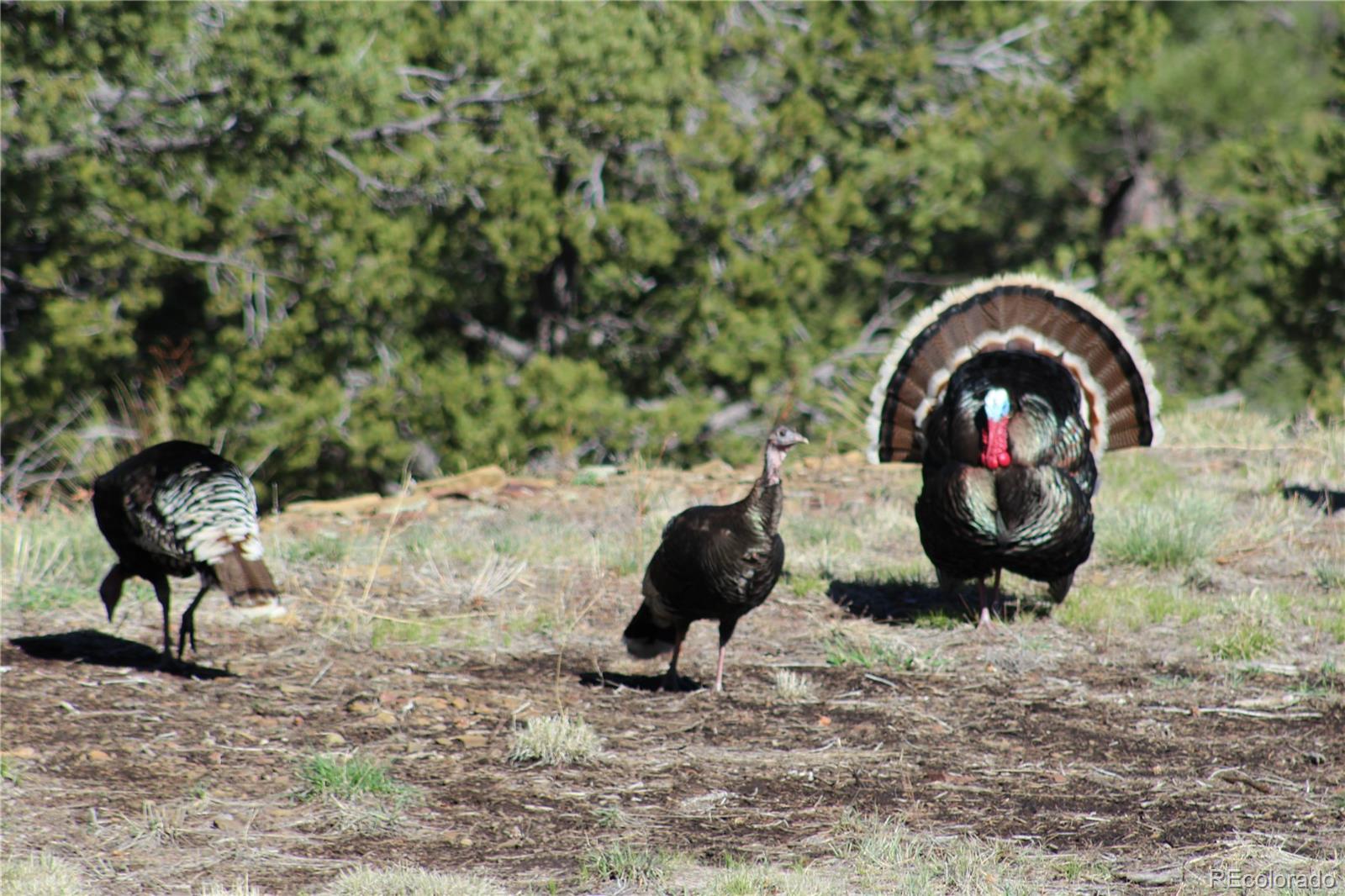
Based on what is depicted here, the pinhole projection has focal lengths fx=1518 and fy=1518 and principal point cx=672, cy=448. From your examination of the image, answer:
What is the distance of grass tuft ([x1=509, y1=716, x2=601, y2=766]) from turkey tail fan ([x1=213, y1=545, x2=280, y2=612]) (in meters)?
1.25

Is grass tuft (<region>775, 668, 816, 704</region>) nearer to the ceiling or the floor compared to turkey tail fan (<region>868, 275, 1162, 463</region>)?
nearer to the floor

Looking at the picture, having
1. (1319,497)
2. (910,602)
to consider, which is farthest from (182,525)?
(1319,497)

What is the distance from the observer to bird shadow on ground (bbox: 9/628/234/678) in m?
6.63

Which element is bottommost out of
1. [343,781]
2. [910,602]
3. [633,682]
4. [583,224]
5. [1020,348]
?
[343,781]

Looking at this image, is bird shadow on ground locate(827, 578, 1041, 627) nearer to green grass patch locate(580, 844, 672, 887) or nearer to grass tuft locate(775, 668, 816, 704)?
grass tuft locate(775, 668, 816, 704)

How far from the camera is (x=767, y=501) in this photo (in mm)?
6156

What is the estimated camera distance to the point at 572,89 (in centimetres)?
1503

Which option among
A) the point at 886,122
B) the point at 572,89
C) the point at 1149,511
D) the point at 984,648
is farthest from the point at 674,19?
the point at 984,648

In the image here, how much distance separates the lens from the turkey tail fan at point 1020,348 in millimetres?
7875

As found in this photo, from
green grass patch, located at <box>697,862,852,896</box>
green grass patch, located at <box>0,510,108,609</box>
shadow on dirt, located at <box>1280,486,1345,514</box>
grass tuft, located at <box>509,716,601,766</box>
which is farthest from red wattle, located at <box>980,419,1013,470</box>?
green grass patch, located at <box>0,510,108,609</box>

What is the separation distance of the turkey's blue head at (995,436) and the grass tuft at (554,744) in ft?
7.74

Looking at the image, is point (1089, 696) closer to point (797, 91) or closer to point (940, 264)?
point (797, 91)

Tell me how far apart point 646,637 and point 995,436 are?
1825mm

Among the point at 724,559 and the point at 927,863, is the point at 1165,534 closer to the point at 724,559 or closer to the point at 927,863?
the point at 724,559
